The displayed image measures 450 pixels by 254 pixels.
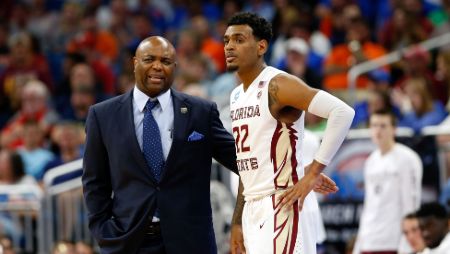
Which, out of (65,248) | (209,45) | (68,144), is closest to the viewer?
(65,248)

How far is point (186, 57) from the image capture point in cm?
1608

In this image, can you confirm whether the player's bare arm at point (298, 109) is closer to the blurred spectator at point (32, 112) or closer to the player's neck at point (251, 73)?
the player's neck at point (251, 73)

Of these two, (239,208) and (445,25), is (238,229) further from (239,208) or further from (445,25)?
(445,25)

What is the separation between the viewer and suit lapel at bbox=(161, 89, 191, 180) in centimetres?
709

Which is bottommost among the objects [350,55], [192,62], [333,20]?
[350,55]

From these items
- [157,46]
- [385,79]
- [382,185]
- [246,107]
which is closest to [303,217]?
[246,107]

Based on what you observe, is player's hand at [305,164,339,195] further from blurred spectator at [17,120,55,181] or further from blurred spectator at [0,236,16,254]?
blurred spectator at [17,120,55,181]

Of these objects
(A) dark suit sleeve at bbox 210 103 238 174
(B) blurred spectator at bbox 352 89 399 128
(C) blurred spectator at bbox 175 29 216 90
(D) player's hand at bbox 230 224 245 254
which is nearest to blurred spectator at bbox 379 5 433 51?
(B) blurred spectator at bbox 352 89 399 128

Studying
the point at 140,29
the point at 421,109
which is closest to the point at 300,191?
the point at 421,109

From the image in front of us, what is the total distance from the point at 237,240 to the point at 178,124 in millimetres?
884

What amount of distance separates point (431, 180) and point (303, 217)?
16.6 ft

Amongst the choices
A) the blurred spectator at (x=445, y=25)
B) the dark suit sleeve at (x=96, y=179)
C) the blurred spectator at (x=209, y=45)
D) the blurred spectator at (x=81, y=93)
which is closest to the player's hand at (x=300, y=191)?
the dark suit sleeve at (x=96, y=179)

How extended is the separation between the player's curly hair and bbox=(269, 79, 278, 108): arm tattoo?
35 centimetres

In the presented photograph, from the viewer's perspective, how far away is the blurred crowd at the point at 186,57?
44.3 feet
